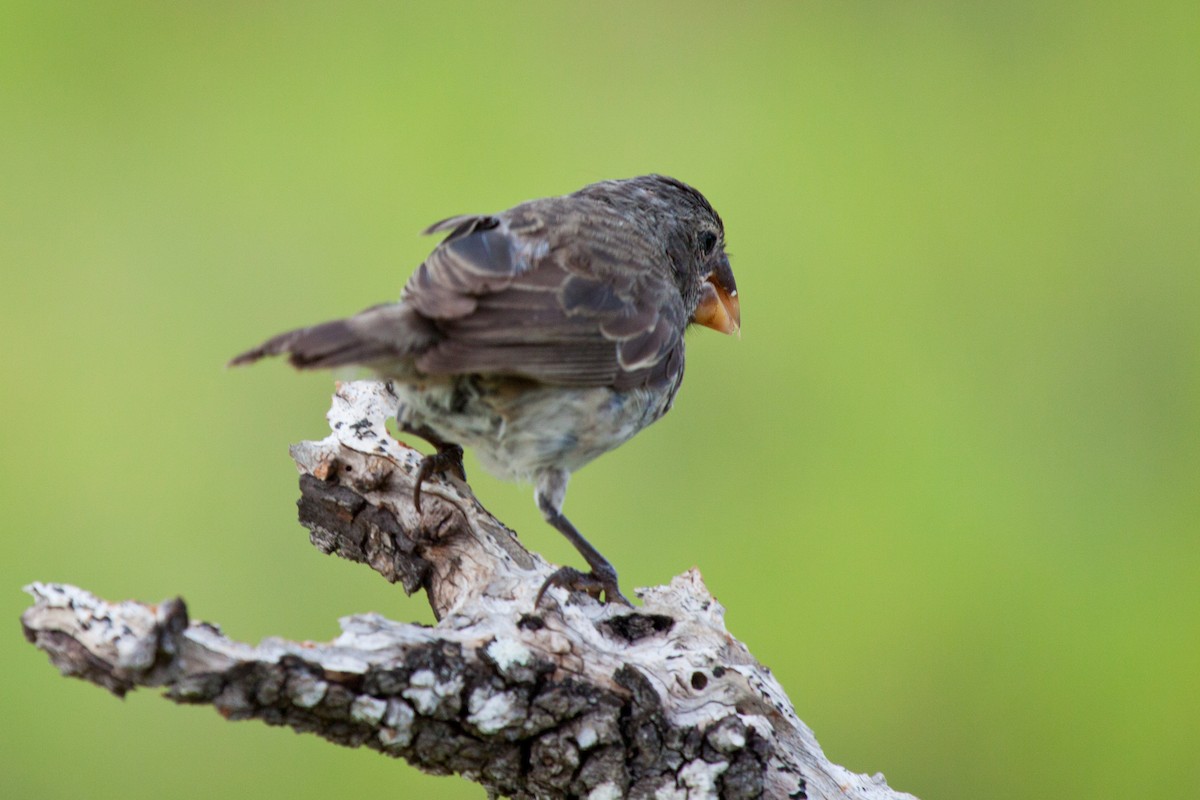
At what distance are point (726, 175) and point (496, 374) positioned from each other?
13.5ft

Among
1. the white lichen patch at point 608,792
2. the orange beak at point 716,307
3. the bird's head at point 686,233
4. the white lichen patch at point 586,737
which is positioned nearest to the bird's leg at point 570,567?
the white lichen patch at point 586,737

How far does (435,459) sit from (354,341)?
71 centimetres

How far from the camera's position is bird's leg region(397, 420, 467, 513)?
3.75 meters

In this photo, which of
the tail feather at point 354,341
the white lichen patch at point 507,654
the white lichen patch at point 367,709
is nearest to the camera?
the white lichen patch at point 367,709

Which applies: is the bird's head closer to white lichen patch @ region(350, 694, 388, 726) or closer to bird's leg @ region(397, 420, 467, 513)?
bird's leg @ region(397, 420, 467, 513)

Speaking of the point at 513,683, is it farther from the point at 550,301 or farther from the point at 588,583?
the point at 550,301

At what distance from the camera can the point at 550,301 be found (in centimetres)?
374

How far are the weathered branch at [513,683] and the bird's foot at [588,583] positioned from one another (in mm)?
48

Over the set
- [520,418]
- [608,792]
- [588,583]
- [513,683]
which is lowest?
[608,792]

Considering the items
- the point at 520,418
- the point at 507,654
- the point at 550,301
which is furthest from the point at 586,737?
the point at 550,301

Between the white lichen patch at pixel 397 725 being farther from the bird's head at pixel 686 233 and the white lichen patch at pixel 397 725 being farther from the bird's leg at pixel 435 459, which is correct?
the bird's head at pixel 686 233

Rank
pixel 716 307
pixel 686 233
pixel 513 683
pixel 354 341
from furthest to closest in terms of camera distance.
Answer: pixel 716 307 → pixel 686 233 → pixel 354 341 → pixel 513 683

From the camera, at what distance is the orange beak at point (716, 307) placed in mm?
4996

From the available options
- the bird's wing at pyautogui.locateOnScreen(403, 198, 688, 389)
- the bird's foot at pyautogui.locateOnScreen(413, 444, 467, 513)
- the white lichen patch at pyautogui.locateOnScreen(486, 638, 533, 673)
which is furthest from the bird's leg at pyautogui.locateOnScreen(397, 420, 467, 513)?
the white lichen patch at pyautogui.locateOnScreen(486, 638, 533, 673)
